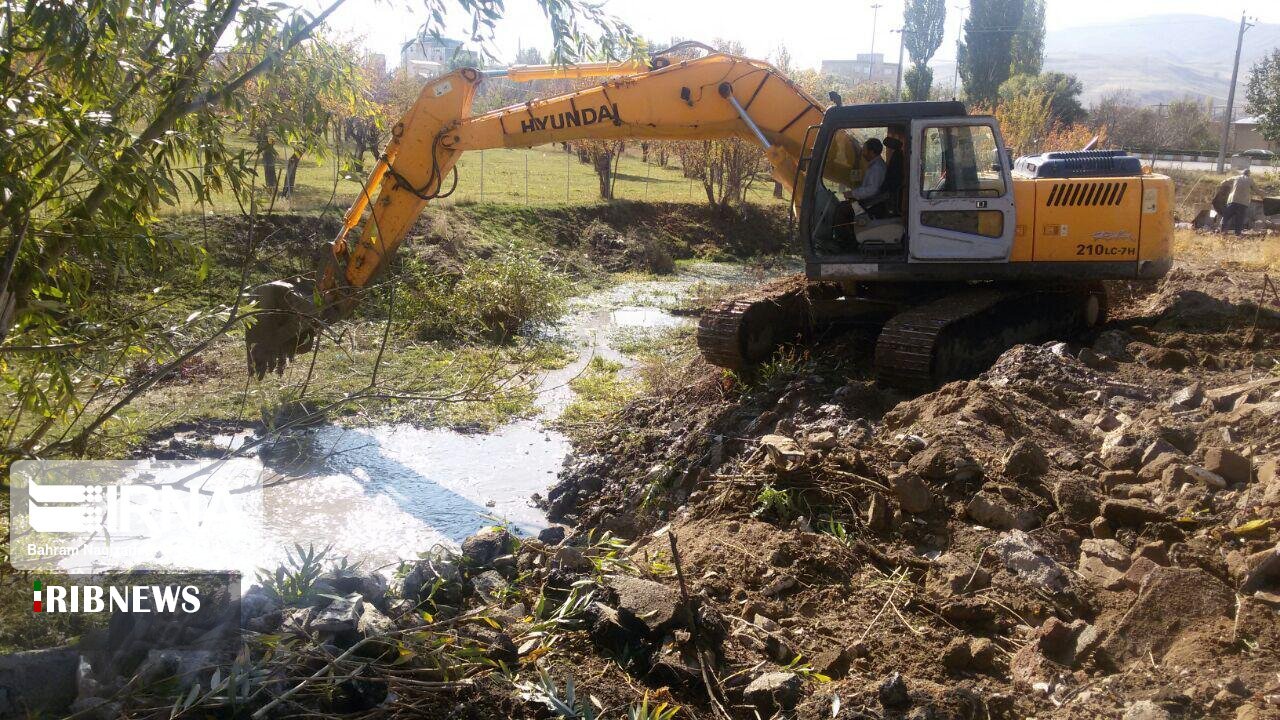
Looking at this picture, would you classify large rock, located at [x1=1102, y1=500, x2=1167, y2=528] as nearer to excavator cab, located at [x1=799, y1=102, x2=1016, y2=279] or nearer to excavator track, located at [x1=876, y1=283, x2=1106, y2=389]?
excavator track, located at [x1=876, y1=283, x2=1106, y2=389]

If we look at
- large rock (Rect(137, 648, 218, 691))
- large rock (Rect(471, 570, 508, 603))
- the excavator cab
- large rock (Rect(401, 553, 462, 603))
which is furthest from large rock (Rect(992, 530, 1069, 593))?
the excavator cab

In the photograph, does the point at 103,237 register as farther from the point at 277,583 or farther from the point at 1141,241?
the point at 1141,241

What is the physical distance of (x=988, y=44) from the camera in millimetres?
53125

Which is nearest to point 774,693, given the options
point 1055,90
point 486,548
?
point 486,548

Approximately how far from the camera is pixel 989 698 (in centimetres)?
406

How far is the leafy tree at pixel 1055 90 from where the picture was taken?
142 ft

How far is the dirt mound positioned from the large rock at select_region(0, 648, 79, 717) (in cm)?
253

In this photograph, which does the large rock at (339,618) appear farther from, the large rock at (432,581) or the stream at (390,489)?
the stream at (390,489)

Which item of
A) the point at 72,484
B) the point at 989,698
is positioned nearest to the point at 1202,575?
the point at 989,698

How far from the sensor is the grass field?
1855cm

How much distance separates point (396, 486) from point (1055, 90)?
44.9 metres

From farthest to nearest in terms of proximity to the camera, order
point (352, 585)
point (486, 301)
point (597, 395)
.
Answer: point (486, 301) → point (597, 395) → point (352, 585)

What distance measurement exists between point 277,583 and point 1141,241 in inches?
310

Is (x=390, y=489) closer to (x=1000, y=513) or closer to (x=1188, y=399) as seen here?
(x=1000, y=513)
